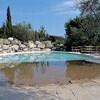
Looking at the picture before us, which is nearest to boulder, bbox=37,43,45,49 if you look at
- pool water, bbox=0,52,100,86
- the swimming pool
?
the swimming pool

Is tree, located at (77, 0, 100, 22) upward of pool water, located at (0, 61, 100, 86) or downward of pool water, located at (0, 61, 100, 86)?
upward

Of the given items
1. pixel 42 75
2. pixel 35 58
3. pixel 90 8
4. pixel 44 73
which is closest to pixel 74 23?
pixel 35 58

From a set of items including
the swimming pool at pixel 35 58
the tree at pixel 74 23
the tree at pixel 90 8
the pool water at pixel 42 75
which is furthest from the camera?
the tree at pixel 74 23

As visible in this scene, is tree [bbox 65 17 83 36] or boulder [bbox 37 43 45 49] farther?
boulder [bbox 37 43 45 49]

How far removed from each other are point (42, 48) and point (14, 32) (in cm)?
539

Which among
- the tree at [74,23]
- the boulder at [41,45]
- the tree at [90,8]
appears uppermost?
the tree at [74,23]

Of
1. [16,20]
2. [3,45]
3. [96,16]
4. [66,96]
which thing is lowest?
[66,96]

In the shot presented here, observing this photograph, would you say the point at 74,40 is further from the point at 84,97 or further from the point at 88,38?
the point at 84,97

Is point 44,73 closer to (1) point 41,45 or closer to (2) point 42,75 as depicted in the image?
(2) point 42,75

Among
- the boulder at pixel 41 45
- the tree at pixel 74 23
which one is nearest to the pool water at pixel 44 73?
the boulder at pixel 41 45

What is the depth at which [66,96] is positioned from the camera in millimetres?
2699

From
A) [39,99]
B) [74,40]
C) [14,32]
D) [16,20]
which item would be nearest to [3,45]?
[14,32]

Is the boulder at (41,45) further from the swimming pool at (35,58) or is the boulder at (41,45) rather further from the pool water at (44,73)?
the pool water at (44,73)

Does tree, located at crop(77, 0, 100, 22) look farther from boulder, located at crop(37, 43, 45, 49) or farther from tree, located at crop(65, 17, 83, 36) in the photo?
boulder, located at crop(37, 43, 45, 49)
